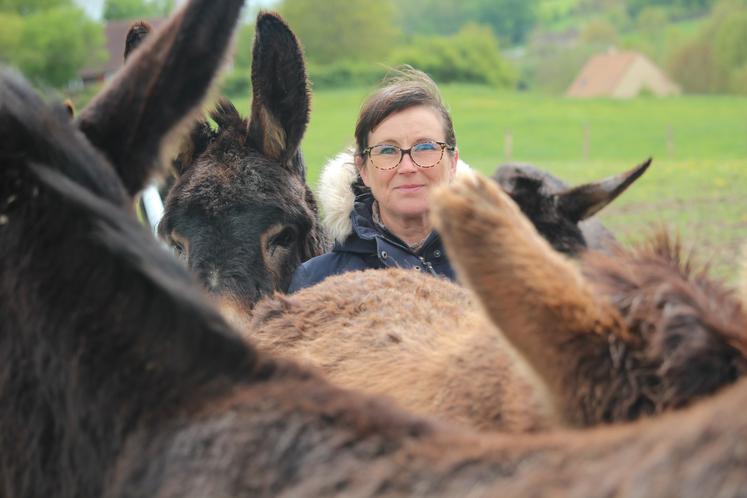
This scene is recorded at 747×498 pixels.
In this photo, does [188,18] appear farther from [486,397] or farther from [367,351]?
[367,351]

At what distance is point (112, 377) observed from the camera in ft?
5.49

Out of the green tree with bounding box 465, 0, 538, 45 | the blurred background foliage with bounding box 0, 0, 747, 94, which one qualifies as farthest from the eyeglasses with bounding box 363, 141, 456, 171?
the green tree with bounding box 465, 0, 538, 45

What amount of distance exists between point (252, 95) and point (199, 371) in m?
3.51

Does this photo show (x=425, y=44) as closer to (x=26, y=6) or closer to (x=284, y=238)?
(x=26, y=6)

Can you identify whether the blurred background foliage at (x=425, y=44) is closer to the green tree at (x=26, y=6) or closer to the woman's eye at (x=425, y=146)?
the green tree at (x=26, y=6)

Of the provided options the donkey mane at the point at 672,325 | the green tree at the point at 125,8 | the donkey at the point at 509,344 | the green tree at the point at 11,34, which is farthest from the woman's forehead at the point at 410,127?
the green tree at the point at 125,8

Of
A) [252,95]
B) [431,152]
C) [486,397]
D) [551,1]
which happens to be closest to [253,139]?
[252,95]

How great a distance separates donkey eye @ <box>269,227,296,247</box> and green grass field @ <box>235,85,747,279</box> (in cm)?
266

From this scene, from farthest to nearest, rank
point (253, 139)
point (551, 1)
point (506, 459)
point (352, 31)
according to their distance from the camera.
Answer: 1. point (551, 1)
2. point (352, 31)
3. point (253, 139)
4. point (506, 459)

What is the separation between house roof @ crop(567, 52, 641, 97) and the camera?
8644cm

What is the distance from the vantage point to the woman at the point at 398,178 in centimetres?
445

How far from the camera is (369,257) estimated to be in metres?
4.77

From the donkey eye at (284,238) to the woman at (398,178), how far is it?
0.61 feet

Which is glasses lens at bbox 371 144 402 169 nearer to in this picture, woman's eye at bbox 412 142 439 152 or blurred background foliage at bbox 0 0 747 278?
woman's eye at bbox 412 142 439 152
